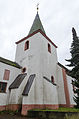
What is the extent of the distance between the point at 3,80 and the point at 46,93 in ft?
19.9

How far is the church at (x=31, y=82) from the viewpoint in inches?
426

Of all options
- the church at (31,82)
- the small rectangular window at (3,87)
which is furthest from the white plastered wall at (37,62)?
the small rectangular window at (3,87)

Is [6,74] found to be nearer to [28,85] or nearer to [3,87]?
[3,87]

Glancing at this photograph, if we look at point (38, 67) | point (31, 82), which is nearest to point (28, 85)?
point (31, 82)

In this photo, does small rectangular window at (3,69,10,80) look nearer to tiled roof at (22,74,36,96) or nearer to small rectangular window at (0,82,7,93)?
small rectangular window at (0,82,7,93)

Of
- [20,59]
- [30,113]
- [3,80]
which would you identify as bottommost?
[30,113]

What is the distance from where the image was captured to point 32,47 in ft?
51.4

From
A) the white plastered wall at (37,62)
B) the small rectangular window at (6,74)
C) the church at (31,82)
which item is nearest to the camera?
the church at (31,82)

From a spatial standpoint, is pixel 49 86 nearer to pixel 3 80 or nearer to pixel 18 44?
pixel 3 80

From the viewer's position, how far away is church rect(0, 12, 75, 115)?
10.8 m

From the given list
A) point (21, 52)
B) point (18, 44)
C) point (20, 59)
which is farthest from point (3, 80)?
point (18, 44)

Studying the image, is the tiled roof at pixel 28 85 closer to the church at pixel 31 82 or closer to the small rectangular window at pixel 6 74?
the church at pixel 31 82

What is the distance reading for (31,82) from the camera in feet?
A: 38.5

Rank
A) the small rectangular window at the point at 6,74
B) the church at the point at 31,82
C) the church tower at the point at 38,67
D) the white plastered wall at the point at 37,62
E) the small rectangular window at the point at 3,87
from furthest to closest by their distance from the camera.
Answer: the small rectangular window at the point at 6,74 < the white plastered wall at the point at 37,62 < the small rectangular window at the point at 3,87 < the church tower at the point at 38,67 < the church at the point at 31,82
